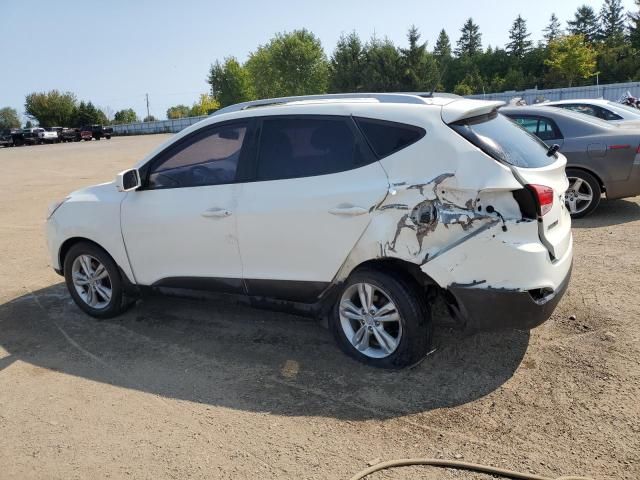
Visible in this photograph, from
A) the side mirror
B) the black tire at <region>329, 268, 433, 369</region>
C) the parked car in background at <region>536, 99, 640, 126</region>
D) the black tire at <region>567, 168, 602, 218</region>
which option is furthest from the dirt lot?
the parked car in background at <region>536, 99, 640, 126</region>

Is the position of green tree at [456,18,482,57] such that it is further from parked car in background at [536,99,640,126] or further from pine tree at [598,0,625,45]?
parked car in background at [536,99,640,126]

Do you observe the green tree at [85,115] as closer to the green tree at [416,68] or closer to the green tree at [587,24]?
the green tree at [416,68]

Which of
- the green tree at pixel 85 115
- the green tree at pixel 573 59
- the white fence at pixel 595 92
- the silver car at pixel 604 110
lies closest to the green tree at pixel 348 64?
the green tree at pixel 573 59

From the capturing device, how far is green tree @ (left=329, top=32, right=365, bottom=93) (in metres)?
61.7

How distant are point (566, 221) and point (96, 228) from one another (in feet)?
12.8

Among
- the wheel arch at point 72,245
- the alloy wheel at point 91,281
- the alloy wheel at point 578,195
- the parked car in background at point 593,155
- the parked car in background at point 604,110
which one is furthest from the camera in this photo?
the parked car in background at point 604,110

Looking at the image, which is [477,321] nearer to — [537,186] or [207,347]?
[537,186]

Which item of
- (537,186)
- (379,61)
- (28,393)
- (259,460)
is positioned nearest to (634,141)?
(537,186)

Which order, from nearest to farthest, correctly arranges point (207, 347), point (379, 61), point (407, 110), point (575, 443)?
point (575, 443)
point (407, 110)
point (207, 347)
point (379, 61)

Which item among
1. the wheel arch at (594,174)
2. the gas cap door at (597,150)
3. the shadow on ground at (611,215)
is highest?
the gas cap door at (597,150)

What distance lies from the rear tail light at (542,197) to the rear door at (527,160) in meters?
0.03

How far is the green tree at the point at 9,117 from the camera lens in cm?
10238

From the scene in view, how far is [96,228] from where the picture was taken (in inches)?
194

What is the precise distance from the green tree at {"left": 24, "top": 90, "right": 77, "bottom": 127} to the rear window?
88.4 m
